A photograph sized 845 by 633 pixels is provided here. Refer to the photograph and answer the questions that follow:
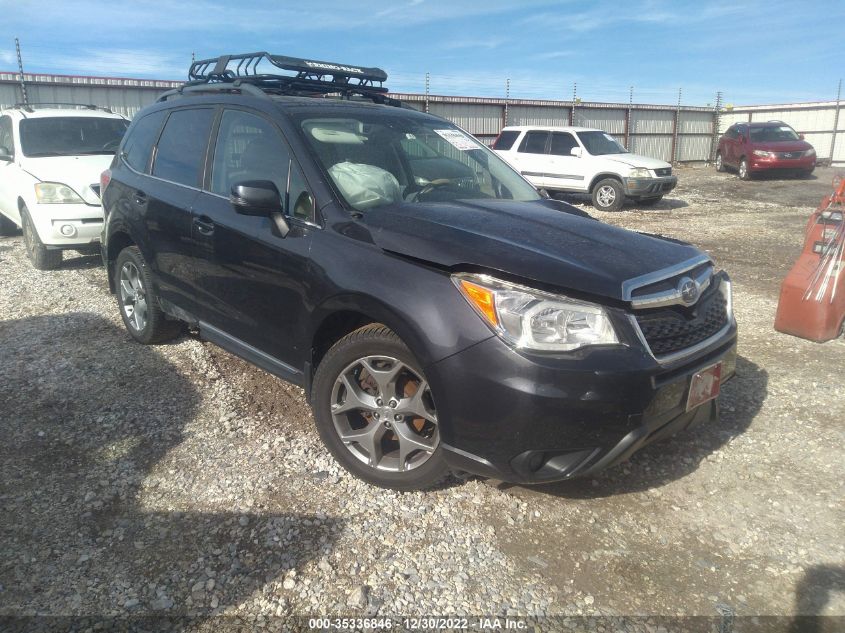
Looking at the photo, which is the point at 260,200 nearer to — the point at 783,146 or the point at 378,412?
the point at 378,412

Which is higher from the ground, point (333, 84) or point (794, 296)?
point (333, 84)

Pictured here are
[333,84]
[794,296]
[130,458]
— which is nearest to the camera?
[130,458]

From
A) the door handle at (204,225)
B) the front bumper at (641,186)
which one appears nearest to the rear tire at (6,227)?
the door handle at (204,225)

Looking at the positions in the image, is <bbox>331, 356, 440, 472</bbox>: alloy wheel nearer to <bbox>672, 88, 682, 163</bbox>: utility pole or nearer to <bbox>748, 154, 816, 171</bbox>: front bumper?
<bbox>748, 154, 816, 171</bbox>: front bumper

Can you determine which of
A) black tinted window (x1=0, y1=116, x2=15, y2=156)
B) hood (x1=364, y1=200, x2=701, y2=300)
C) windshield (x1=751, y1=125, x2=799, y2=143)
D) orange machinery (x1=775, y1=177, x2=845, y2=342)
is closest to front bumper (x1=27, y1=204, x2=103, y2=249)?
black tinted window (x1=0, y1=116, x2=15, y2=156)

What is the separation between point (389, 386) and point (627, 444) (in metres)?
1.04

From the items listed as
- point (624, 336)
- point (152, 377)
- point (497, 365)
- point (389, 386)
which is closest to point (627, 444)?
point (624, 336)

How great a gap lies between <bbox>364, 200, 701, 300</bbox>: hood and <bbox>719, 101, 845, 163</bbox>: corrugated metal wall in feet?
93.5

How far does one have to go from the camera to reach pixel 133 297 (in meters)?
5.04

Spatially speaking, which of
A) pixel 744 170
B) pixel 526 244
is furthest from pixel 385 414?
pixel 744 170

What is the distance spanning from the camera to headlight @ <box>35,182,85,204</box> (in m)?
7.40

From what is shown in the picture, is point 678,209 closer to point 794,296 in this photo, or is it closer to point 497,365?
point 794,296

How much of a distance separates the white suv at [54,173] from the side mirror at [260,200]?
5107 mm

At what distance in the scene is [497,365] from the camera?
2469 millimetres
